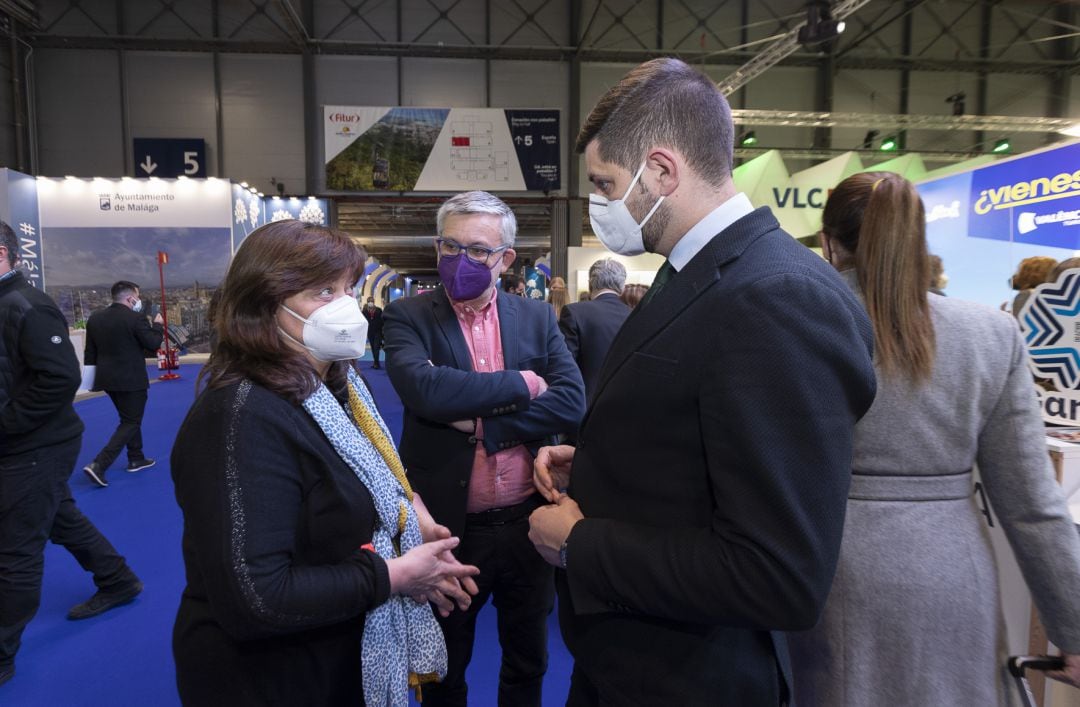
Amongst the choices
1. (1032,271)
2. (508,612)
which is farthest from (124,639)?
(1032,271)

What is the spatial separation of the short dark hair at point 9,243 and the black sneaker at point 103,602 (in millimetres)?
1618

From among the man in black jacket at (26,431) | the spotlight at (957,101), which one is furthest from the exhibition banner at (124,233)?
the spotlight at (957,101)

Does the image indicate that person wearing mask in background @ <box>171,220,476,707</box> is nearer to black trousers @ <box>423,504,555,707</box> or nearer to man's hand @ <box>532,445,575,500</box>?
man's hand @ <box>532,445,575,500</box>

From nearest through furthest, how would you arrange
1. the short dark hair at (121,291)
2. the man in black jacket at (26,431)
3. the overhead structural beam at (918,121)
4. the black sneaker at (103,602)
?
the man in black jacket at (26,431)
the black sneaker at (103,602)
the short dark hair at (121,291)
the overhead structural beam at (918,121)

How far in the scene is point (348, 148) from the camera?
12.3 metres

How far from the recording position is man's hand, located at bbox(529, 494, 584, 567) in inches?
37.2

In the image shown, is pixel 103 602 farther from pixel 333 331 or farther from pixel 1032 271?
pixel 1032 271

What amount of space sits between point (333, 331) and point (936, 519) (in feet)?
3.91

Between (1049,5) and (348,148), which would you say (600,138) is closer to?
(348,148)

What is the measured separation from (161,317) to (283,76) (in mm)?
5474

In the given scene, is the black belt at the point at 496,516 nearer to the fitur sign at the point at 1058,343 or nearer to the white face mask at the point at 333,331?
the white face mask at the point at 333,331

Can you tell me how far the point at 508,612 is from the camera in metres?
1.83

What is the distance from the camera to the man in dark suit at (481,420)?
5.58ft

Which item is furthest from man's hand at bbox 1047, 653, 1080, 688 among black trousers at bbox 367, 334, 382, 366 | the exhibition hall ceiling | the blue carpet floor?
the exhibition hall ceiling
